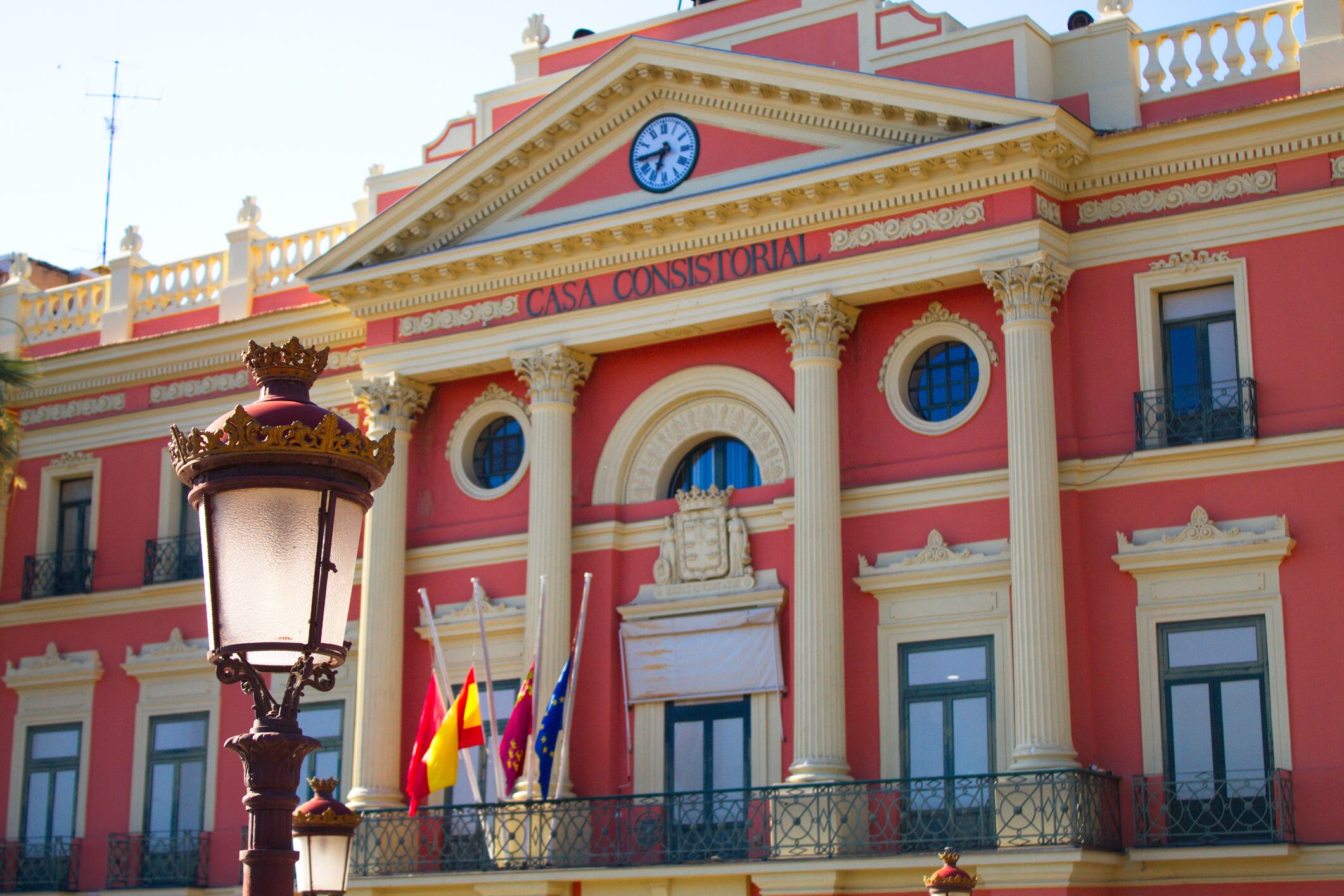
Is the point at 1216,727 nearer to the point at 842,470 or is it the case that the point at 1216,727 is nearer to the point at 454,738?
the point at 842,470

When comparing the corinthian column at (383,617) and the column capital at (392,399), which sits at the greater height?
the column capital at (392,399)

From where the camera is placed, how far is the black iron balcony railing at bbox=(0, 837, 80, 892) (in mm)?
25906

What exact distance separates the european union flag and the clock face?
20.0 ft

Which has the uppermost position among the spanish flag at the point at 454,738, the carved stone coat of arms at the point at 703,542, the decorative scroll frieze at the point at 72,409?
the decorative scroll frieze at the point at 72,409

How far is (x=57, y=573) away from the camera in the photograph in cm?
2756

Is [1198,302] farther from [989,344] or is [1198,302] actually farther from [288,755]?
[288,755]

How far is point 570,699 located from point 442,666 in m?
1.81

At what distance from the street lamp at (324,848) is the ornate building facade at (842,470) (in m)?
8.99

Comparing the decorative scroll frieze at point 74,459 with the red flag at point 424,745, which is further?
the decorative scroll frieze at point 74,459

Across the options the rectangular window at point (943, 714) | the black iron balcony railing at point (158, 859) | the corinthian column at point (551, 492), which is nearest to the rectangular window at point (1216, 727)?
the rectangular window at point (943, 714)

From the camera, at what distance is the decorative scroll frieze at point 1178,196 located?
20.1 metres

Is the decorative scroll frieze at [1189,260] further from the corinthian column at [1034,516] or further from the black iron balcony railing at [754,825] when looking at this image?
the black iron balcony railing at [754,825]

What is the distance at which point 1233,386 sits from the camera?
1978 cm

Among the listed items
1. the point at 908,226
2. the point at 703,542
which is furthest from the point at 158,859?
the point at 908,226
